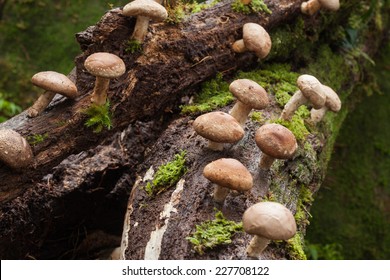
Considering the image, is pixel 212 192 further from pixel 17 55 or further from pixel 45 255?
pixel 17 55

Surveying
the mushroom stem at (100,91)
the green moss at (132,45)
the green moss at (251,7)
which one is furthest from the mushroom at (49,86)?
the green moss at (251,7)

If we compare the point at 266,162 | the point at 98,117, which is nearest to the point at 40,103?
the point at 98,117

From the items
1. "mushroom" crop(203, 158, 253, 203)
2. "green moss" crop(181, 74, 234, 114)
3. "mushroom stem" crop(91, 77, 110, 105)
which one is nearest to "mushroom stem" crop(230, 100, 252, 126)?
"green moss" crop(181, 74, 234, 114)

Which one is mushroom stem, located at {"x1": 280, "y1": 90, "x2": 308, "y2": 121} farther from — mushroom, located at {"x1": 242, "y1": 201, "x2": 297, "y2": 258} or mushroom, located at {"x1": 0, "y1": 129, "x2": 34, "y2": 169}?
mushroom, located at {"x1": 0, "y1": 129, "x2": 34, "y2": 169}

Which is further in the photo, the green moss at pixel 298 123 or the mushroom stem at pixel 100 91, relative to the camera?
the green moss at pixel 298 123

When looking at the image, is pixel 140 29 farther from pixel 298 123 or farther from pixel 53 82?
pixel 298 123

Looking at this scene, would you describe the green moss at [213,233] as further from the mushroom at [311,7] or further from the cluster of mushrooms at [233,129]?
the mushroom at [311,7]
